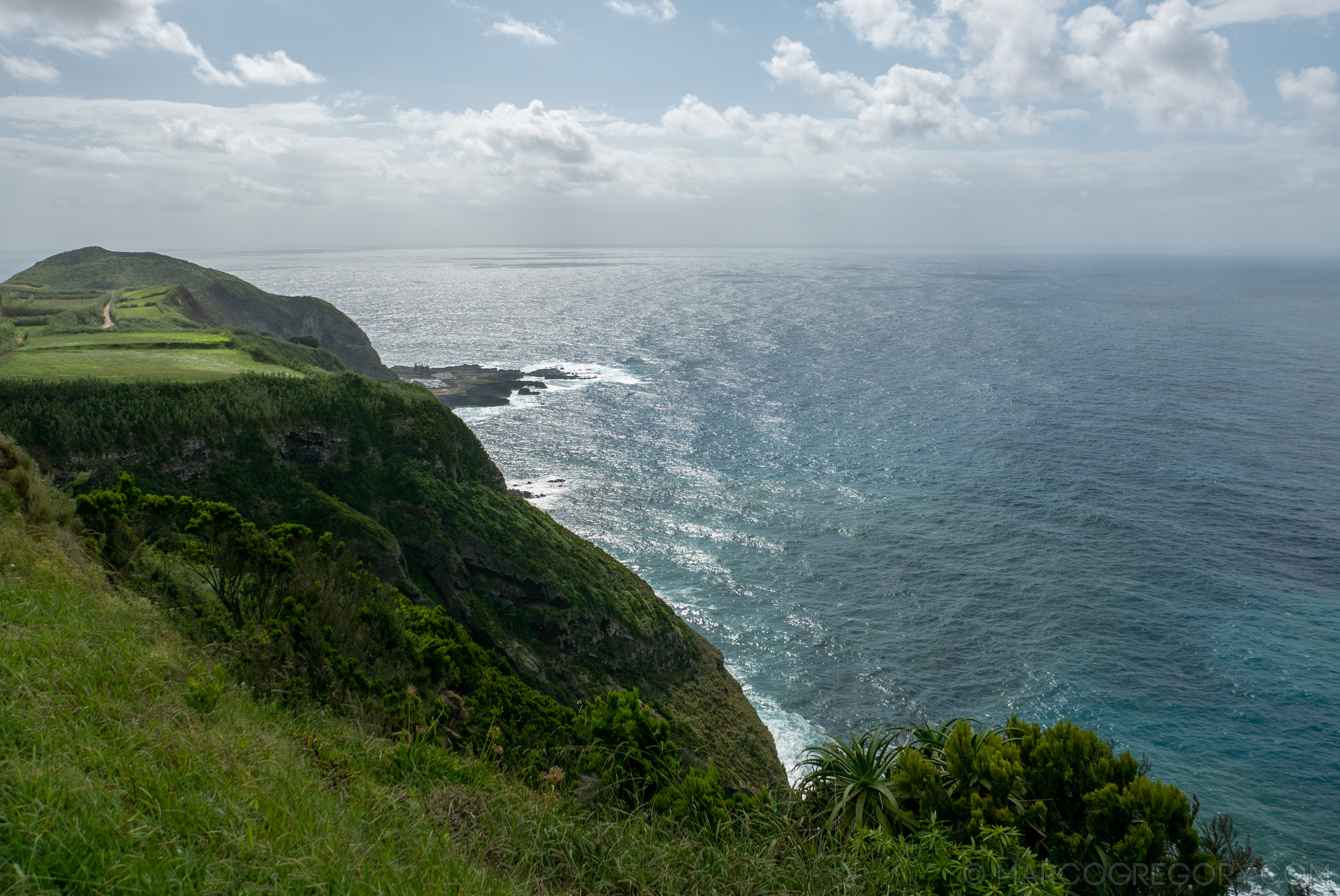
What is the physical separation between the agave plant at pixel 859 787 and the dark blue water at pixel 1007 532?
71.5 feet

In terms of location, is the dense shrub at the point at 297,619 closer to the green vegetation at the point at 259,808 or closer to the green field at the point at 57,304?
the green vegetation at the point at 259,808

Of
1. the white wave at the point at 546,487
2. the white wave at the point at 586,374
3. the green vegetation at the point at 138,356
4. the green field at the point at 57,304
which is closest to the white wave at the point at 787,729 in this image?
the white wave at the point at 546,487

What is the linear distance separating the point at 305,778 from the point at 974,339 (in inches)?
5670

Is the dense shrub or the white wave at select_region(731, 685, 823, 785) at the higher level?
the dense shrub

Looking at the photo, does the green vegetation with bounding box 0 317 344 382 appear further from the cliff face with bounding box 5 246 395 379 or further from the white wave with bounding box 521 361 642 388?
the white wave with bounding box 521 361 642 388

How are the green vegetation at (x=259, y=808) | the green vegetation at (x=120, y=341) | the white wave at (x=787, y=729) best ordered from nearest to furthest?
the green vegetation at (x=259, y=808) → the white wave at (x=787, y=729) → the green vegetation at (x=120, y=341)

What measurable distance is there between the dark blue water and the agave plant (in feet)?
71.5

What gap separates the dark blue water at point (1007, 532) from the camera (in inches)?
1448

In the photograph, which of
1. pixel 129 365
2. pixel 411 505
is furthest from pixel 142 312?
pixel 411 505

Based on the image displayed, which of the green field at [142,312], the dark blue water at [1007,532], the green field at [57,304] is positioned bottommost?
the dark blue water at [1007,532]

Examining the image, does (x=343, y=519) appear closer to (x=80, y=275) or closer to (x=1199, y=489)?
(x=1199, y=489)

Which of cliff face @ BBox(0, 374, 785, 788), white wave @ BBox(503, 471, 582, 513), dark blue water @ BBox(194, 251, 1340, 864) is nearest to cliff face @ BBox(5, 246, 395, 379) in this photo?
dark blue water @ BBox(194, 251, 1340, 864)

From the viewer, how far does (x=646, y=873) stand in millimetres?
8344

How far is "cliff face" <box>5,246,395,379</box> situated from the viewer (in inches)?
3957
